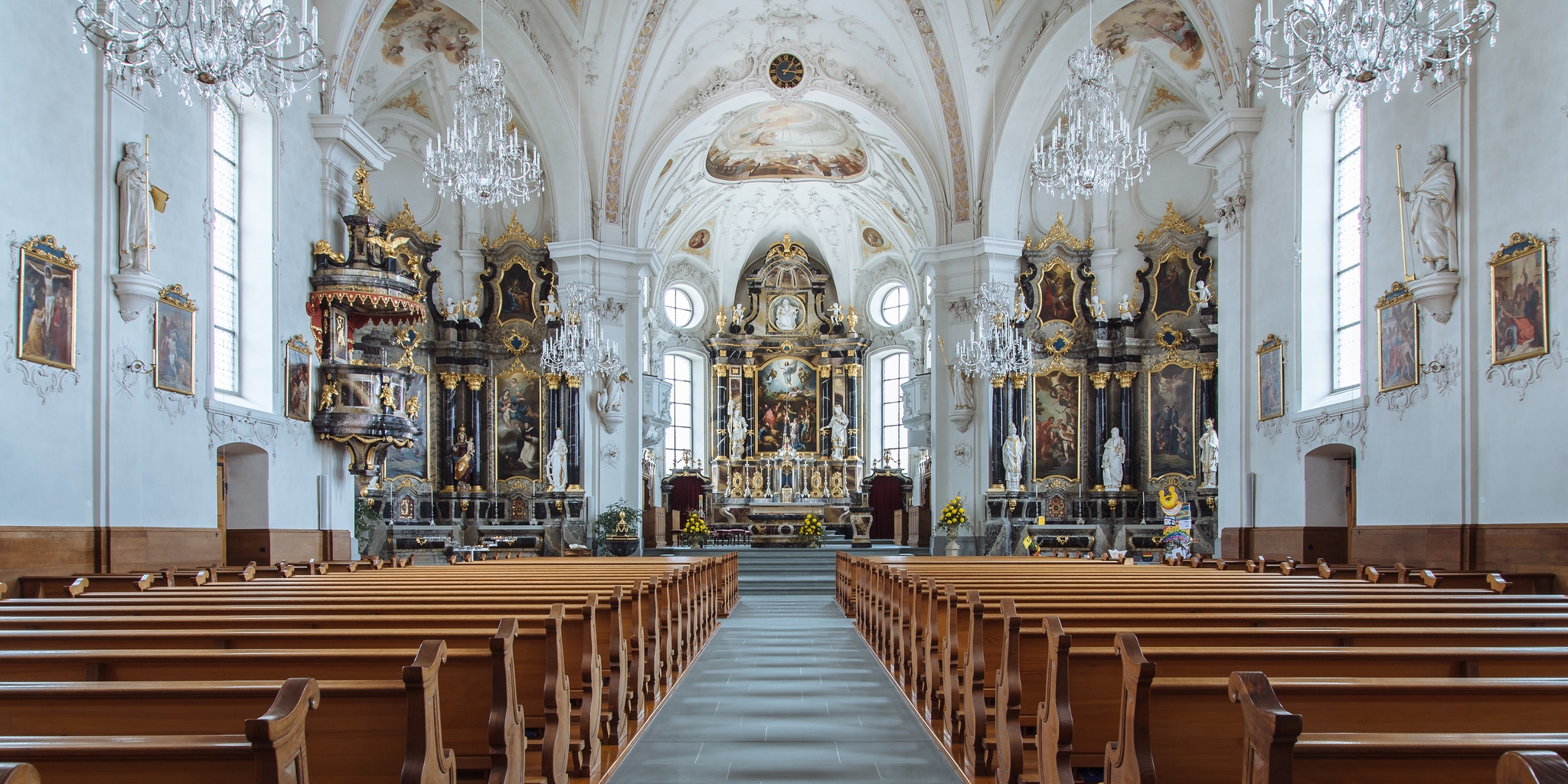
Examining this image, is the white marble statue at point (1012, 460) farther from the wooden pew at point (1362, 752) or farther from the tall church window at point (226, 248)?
the wooden pew at point (1362, 752)

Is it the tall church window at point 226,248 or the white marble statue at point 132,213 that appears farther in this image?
the tall church window at point 226,248

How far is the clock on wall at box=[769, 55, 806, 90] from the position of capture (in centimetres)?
2312

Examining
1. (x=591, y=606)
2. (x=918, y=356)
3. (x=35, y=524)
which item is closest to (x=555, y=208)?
(x=918, y=356)

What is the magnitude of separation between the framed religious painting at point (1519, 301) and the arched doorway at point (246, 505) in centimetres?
1363

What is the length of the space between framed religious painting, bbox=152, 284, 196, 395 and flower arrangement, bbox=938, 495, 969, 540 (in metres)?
14.3

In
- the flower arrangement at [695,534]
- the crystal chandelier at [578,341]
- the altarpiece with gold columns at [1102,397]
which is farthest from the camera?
the flower arrangement at [695,534]

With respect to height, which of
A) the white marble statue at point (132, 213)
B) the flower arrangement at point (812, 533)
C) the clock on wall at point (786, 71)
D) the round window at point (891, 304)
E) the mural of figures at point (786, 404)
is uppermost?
the clock on wall at point (786, 71)

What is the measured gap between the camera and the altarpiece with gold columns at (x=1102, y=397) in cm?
2197

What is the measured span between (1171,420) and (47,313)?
19349mm

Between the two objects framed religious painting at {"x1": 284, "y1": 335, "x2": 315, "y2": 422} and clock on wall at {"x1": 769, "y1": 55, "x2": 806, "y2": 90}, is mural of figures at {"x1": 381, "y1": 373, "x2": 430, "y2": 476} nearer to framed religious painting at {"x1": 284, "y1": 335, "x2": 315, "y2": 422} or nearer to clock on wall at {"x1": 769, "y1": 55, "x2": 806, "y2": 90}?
framed religious painting at {"x1": 284, "y1": 335, "x2": 315, "y2": 422}

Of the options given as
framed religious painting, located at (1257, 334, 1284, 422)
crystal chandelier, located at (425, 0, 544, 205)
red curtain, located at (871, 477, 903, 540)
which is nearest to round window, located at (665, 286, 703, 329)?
red curtain, located at (871, 477, 903, 540)

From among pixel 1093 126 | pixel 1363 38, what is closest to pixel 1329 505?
pixel 1093 126

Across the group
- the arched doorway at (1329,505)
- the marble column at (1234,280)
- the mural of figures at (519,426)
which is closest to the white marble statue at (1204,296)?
the marble column at (1234,280)

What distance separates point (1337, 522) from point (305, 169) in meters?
14.4
